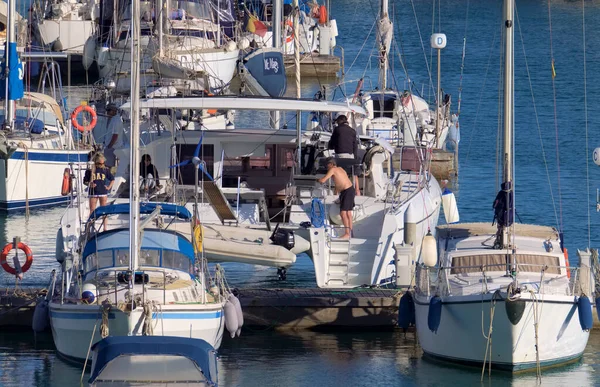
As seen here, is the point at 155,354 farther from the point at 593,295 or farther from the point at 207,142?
the point at 207,142

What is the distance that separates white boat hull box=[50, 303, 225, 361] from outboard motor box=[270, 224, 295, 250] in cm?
312

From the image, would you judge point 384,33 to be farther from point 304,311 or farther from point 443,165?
point 304,311

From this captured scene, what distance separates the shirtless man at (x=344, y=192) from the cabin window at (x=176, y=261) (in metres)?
4.14

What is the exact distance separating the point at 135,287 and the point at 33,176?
45.9 feet

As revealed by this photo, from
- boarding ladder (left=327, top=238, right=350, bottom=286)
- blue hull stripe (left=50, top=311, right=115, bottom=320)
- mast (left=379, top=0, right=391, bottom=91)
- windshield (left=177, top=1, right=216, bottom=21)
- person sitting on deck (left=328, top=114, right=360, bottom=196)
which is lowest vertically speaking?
blue hull stripe (left=50, top=311, right=115, bottom=320)

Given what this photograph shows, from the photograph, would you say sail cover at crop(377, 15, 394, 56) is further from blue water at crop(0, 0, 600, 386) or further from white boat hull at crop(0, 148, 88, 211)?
white boat hull at crop(0, 148, 88, 211)

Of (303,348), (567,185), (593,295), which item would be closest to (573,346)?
(593,295)

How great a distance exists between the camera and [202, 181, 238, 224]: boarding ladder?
952 inches

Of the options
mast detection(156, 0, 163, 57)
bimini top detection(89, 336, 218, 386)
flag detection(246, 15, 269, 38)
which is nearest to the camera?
bimini top detection(89, 336, 218, 386)

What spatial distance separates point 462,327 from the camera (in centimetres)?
2003

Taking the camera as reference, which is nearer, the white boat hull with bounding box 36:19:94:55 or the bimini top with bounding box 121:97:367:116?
the bimini top with bounding box 121:97:367:116

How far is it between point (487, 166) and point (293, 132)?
13.1 metres

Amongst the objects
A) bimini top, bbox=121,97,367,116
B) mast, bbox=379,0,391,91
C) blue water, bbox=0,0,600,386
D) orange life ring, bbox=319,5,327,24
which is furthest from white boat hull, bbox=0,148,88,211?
orange life ring, bbox=319,5,327,24

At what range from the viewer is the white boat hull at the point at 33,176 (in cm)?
3259
